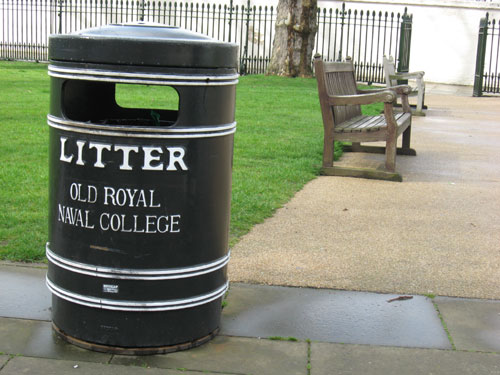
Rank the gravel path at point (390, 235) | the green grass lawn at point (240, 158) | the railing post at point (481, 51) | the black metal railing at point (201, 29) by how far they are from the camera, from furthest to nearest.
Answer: the black metal railing at point (201, 29) < the railing post at point (481, 51) < the green grass lawn at point (240, 158) < the gravel path at point (390, 235)

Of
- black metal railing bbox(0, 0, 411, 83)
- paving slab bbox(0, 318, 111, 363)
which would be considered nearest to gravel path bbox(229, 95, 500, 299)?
paving slab bbox(0, 318, 111, 363)

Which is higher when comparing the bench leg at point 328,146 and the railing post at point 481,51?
the railing post at point 481,51

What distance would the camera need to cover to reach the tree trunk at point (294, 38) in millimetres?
19547

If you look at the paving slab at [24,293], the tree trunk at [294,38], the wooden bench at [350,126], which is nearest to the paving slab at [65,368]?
the paving slab at [24,293]

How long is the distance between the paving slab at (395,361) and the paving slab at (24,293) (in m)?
1.41

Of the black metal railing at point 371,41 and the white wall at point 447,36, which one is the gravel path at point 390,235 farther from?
the white wall at point 447,36

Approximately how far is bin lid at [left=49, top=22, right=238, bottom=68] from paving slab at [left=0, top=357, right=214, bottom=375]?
131 cm

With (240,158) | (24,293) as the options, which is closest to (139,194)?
(24,293)

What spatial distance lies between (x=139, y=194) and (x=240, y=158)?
5.13 meters

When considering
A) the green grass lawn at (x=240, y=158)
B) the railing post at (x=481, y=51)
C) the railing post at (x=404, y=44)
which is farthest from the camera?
the railing post at (x=481, y=51)

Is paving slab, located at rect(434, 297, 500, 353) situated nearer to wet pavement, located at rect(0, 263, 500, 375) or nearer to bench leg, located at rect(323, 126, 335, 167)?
wet pavement, located at rect(0, 263, 500, 375)

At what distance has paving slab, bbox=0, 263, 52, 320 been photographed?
3771 millimetres

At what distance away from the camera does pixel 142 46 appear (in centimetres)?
311

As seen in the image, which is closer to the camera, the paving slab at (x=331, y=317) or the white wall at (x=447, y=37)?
the paving slab at (x=331, y=317)
